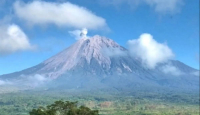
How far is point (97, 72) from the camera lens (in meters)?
175

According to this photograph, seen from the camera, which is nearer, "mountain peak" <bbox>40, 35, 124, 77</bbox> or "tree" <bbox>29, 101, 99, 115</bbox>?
"tree" <bbox>29, 101, 99, 115</bbox>

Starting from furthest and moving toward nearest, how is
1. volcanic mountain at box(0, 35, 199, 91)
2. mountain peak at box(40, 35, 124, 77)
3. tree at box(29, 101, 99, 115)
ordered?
mountain peak at box(40, 35, 124, 77) → volcanic mountain at box(0, 35, 199, 91) → tree at box(29, 101, 99, 115)

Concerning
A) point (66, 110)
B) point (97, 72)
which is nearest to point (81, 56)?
point (97, 72)

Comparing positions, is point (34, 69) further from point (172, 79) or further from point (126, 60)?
point (172, 79)

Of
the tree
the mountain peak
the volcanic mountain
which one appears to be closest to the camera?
the tree

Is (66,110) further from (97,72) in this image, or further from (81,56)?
(81,56)

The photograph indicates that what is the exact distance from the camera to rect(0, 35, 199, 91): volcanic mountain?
534 ft

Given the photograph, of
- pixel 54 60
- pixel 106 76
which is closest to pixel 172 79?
pixel 106 76

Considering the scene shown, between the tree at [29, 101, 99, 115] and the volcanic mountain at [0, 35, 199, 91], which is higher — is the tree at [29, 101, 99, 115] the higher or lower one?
the lower one

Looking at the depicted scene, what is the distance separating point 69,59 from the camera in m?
183

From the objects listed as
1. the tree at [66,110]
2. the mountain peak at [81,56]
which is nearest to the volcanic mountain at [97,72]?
the mountain peak at [81,56]

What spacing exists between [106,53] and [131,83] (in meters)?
38.3

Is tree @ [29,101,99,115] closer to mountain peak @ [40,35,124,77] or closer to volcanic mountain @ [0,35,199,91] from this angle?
volcanic mountain @ [0,35,199,91]

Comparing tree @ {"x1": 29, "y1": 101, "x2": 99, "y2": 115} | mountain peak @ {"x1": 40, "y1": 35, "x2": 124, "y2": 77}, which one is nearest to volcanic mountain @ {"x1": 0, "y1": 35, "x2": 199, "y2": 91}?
mountain peak @ {"x1": 40, "y1": 35, "x2": 124, "y2": 77}
